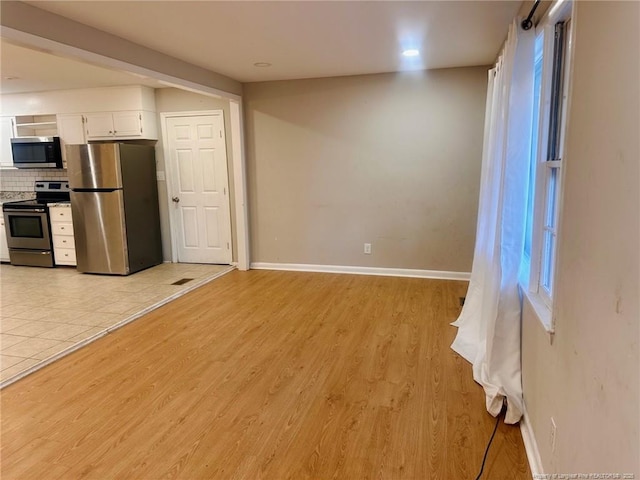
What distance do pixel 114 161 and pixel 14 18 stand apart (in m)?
2.74

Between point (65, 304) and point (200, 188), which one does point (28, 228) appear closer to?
point (65, 304)

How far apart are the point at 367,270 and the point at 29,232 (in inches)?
188

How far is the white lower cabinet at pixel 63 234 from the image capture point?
18.5ft

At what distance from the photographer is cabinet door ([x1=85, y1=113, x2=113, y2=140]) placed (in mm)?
5508

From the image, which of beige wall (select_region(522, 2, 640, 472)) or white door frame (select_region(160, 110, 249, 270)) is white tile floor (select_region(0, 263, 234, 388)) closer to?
white door frame (select_region(160, 110, 249, 270))

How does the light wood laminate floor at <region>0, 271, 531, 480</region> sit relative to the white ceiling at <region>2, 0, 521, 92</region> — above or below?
below

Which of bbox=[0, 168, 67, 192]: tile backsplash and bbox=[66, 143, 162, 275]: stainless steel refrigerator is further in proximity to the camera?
bbox=[0, 168, 67, 192]: tile backsplash

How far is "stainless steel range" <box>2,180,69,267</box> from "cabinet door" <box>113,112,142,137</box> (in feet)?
4.86

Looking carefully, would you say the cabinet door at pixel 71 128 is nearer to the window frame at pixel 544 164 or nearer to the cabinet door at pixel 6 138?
the cabinet door at pixel 6 138

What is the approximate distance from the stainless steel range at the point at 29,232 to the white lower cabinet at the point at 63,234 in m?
0.08

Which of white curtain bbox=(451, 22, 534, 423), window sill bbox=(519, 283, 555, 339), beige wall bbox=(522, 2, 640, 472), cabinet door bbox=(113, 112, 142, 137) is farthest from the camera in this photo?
cabinet door bbox=(113, 112, 142, 137)

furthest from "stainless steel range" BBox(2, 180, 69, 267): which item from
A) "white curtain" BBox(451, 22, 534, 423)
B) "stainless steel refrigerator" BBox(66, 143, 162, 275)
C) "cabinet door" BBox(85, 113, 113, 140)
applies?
"white curtain" BBox(451, 22, 534, 423)

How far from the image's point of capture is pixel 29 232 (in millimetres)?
5785

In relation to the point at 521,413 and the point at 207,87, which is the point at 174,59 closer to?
the point at 207,87
